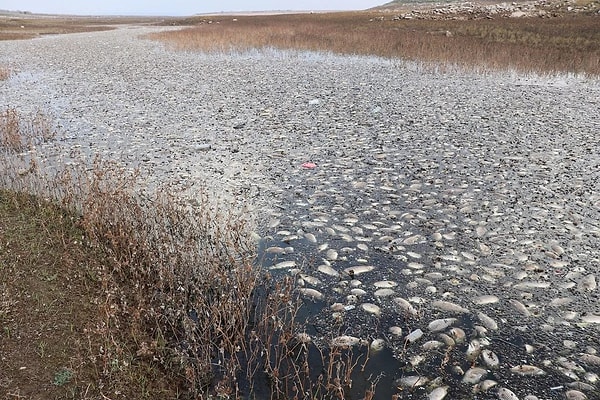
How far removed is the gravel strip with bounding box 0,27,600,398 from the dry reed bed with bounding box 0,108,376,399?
743 millimetres

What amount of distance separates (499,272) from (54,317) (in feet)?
24.6

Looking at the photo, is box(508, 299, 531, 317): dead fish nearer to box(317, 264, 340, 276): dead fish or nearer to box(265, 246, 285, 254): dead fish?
box(317, 264, 340, 276): dead fish

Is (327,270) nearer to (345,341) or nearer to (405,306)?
(405,306)

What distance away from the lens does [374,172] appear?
42.3 ft

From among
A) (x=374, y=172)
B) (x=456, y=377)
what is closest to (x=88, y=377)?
(x=456, y=377)

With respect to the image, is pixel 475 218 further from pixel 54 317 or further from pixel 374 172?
pixel 54 317

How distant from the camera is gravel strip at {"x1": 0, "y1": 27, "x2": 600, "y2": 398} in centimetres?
662

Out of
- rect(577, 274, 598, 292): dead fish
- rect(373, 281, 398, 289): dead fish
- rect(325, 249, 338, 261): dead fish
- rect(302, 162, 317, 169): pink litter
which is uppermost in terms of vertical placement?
rect(302, 162, 317, 169): pink litter

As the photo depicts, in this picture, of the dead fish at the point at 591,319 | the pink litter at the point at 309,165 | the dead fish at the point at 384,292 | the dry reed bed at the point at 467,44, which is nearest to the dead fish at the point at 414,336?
the dead fish at the point at 384,292

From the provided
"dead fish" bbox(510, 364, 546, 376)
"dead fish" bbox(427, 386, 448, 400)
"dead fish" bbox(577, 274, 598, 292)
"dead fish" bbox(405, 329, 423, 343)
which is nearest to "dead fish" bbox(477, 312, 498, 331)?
"dead fish" bbox(510, 364, 546, 376)

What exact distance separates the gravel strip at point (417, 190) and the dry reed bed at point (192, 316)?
74 centimetres

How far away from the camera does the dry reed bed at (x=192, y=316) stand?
5.72 metres

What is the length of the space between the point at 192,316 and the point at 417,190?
22.8 ft

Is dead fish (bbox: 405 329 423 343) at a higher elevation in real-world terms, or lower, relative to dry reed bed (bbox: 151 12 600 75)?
lower
